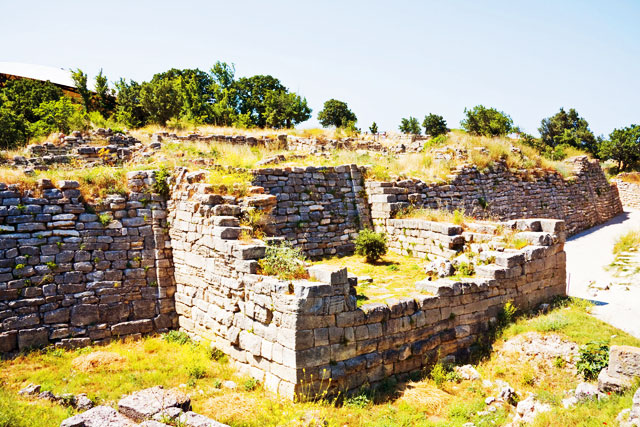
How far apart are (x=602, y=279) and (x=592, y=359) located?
641cm

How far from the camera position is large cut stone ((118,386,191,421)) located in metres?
5.63

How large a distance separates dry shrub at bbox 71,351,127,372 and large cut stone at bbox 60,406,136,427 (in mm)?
2486

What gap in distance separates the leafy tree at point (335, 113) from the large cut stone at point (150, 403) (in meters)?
41.7

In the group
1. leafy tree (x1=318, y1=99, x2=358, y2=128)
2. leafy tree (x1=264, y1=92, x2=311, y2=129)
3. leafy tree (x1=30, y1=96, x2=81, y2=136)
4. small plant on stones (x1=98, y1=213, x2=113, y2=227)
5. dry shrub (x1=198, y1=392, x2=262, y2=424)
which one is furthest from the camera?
leafy tree (x1=318, y1=99, x2=358, y2=128)

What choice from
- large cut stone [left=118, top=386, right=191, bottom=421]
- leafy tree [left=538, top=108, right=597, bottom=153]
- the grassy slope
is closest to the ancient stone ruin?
the grassy slope

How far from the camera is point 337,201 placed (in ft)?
42.7

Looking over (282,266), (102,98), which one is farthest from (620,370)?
(102,98)

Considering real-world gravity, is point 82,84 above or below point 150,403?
above

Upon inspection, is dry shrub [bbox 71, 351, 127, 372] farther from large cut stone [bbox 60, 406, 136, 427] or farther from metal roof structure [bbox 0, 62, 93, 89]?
metal roof structure [bbox 0, 62, 93, 89]

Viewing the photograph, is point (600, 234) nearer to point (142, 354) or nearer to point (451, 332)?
point (451, 332)

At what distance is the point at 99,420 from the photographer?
5.27m

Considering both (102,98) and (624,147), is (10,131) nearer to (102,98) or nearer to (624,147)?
(102,98)

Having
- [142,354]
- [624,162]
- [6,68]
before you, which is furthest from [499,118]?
[6,68]

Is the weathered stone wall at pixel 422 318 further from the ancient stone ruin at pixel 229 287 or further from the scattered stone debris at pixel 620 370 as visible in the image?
the scattered stone debris at pixel 620 370
